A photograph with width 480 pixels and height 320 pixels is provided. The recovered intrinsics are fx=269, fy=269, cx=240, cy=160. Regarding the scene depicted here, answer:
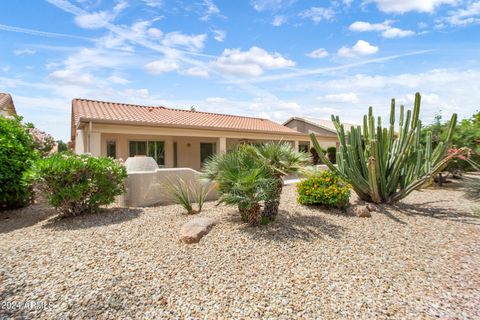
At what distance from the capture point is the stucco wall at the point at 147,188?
8.20 m

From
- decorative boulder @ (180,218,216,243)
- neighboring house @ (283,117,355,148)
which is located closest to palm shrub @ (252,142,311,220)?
decorative boulder @ (180,218,216,243)

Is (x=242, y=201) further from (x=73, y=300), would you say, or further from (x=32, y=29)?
(x=32, y=29)

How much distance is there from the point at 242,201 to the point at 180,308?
2571 mm

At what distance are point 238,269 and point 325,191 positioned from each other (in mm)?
4397

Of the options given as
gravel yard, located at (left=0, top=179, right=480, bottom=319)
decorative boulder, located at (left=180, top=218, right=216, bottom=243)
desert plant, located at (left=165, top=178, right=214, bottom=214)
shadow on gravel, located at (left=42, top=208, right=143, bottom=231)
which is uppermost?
desert plant, located at (left=165, top=178, right=214, bottom=214)

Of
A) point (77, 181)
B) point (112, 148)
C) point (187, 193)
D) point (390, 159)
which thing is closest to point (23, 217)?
point (77, 181)

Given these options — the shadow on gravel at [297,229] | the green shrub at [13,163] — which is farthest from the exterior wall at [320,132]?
the green shrub at [13,163]

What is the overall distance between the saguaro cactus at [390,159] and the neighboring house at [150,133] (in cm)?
759

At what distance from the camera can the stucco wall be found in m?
8.20

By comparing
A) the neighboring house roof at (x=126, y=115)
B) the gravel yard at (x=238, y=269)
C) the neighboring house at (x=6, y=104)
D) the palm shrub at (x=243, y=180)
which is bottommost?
the gravel yard at (x=238, y=269)

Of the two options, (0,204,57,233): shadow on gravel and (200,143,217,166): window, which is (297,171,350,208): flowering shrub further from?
(200,143,217,166): window

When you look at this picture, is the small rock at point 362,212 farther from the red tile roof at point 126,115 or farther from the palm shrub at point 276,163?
the red tile roof at point 126,115

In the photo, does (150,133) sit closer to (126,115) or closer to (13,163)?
(126,115)

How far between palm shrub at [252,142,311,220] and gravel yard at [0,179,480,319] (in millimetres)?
427
